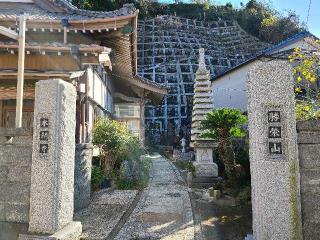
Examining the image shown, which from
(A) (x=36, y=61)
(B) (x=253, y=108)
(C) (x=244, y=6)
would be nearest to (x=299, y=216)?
(B) (x=253, y=108)

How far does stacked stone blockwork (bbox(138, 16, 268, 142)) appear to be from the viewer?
33688mm

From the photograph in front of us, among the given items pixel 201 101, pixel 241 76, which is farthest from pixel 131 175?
pixel 241 76

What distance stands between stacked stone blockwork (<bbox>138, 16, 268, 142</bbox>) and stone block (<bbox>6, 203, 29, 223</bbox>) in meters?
26.0

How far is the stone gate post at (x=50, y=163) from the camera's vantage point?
16.6 ft

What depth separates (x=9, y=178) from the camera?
5.41 metres

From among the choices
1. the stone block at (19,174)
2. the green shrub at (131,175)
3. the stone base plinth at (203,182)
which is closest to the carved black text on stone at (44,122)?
the stone block at (19,174)

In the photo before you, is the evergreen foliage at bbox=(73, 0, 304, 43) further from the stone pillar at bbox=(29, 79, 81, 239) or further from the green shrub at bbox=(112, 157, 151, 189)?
the stone pillar at bbox=(29, 79, 81, 239)

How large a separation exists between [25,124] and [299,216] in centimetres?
992

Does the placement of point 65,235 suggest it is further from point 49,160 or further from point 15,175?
point 15,175

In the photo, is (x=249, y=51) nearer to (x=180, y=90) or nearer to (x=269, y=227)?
(x=180, y=90)

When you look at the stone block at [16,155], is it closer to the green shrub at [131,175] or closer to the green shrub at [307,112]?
the green shrub at [307,112]

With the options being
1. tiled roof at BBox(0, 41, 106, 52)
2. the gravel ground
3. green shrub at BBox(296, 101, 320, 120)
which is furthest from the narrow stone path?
tiled roof at BBox(0, 41, 106, 52)

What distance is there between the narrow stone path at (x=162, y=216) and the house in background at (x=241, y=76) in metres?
6.49

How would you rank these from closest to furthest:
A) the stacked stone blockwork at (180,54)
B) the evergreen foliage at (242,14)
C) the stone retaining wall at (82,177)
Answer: the stone retaining wall at (82,177)
the stacked stone blockwork at (180,54)
the evergreen foliage at (242,14)
